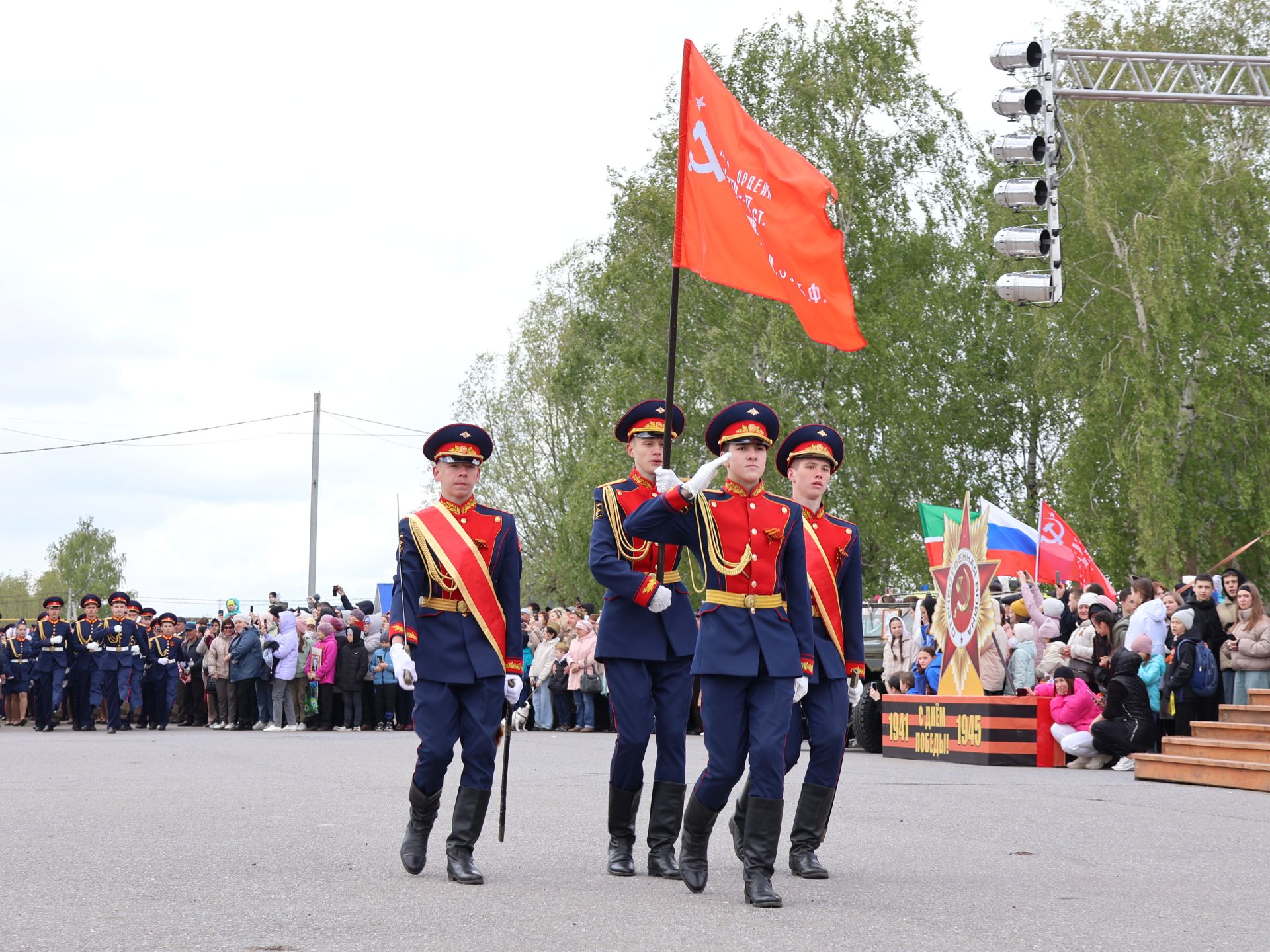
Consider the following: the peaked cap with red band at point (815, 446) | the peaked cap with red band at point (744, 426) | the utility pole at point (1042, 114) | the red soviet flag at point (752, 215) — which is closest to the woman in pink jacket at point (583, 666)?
the utility pole at point (1042, 114)

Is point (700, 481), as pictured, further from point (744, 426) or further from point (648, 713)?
point (648, 713)

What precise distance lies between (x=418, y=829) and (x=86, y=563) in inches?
4038

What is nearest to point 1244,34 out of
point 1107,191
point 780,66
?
point 1107,191

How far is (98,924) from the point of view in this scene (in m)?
5.79

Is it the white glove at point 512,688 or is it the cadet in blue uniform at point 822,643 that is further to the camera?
the cadet in blue uniform at point 822,643

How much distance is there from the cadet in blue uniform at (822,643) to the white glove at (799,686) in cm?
30

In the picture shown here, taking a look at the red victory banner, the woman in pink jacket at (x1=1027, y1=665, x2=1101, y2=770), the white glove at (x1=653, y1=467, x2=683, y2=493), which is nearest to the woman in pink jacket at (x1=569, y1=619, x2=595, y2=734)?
the red victory banner

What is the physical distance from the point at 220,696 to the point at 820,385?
1514 cm

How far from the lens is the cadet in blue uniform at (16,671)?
28.4m

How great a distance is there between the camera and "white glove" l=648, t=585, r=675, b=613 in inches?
293

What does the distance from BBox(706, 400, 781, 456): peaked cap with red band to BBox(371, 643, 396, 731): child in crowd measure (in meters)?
19.1

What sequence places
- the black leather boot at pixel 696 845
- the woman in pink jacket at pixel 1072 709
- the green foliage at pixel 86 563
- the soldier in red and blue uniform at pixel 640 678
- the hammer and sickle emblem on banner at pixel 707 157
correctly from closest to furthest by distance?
the black leather boot at pixel 696 845 → the soldier in red and blue uniform at pixel 640 678 → the hammer and sickle emblem on banner at pixel 707 157 → the woman in pink jacket at pixel 1072 709 → the green foliage at pixel 86 563

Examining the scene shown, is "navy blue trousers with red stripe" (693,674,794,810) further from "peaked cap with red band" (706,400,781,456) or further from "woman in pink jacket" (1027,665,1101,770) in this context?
"woman in pink jacket" (1027,665,1101,770)

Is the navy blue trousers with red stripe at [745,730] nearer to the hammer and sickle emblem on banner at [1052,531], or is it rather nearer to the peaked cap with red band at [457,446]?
the peaked cap with red band at [457,446]
